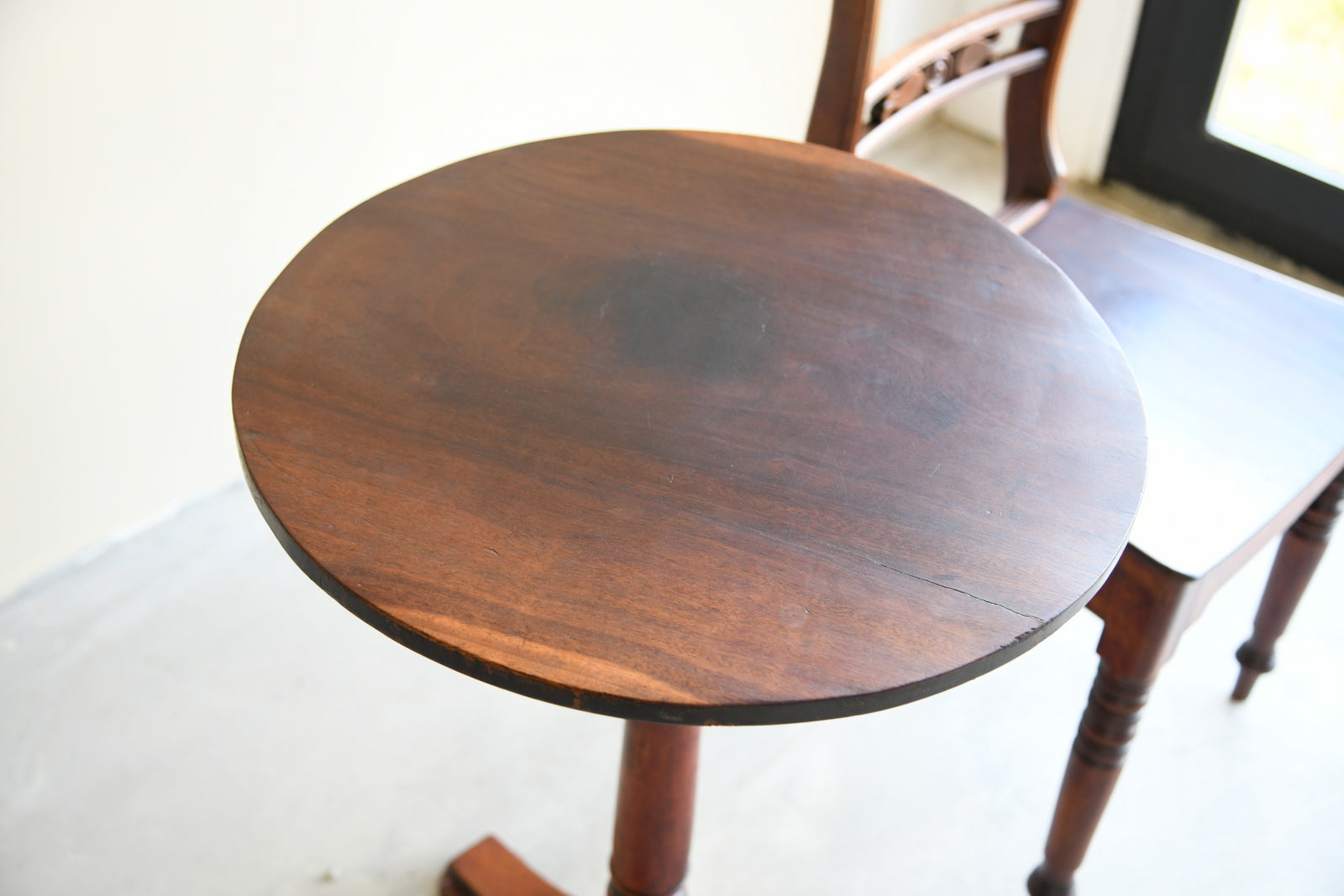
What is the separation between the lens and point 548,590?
28.0 inches

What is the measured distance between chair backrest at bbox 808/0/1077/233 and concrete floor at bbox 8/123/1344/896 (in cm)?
64

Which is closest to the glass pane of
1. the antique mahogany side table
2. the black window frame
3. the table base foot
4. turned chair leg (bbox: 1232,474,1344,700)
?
the black window frame

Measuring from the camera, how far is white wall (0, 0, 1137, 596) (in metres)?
1.40

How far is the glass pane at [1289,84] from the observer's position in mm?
2256

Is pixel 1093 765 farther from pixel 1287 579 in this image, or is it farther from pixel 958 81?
pixel 958 81

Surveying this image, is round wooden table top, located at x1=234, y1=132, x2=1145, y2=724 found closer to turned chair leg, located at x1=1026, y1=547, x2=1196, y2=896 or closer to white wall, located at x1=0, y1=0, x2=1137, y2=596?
turned chair leg, located at x1=1026, y1=547, x2=1196, y2=896

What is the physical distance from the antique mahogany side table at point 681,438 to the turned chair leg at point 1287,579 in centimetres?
55

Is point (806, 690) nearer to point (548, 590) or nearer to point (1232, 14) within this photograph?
point (548, 590)

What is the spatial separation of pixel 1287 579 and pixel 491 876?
997 mm

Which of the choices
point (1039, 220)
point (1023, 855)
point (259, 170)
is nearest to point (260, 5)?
point (259, 170)

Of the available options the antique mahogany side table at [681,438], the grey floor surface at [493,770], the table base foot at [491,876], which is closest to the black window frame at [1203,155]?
the grey floor surface at [493,770]

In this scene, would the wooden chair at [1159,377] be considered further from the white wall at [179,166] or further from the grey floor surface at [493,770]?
the white wall at [179,166]

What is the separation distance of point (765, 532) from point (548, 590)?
15cm

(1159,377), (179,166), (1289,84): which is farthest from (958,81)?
(1289,84)
